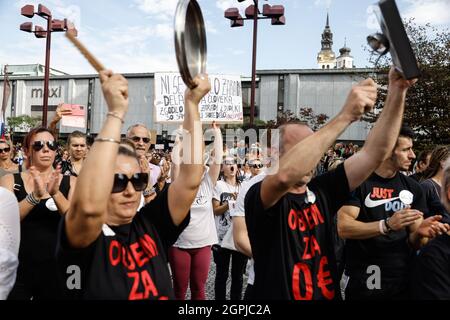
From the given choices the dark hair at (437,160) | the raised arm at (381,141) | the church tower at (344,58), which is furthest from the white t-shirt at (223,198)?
the church tower at (344,58)

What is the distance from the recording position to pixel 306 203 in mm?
2473

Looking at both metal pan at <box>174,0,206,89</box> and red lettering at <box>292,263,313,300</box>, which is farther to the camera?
red lettering at <box>292,263,313,300</box>

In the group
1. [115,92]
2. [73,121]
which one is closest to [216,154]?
[115,92]

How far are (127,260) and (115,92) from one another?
2.37 feet

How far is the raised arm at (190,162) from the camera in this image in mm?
2184

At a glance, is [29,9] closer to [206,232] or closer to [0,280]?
[206,232]

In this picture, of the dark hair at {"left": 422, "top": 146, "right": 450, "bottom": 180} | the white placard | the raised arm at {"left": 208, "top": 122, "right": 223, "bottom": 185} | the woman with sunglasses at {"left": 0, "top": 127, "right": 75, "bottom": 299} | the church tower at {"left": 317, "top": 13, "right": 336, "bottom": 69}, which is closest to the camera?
the woman with sunglasses at {"left": 0, "top": 127, "right": 75, "bottom": 299}

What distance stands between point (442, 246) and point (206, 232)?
9.41 feet

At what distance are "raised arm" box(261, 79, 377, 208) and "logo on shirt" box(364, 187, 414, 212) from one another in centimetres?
118

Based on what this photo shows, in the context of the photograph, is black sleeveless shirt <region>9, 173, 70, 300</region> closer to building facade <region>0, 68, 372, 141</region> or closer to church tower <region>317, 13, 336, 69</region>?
building facade <region>0, 68, 372, 141</region>

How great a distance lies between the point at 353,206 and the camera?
327cm

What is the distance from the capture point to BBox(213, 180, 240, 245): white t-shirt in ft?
18.7

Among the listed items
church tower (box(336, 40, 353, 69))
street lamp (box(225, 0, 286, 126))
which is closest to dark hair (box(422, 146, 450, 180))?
street lamp (box(225, 0, 286, 126))

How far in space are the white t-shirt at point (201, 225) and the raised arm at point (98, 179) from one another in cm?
284
